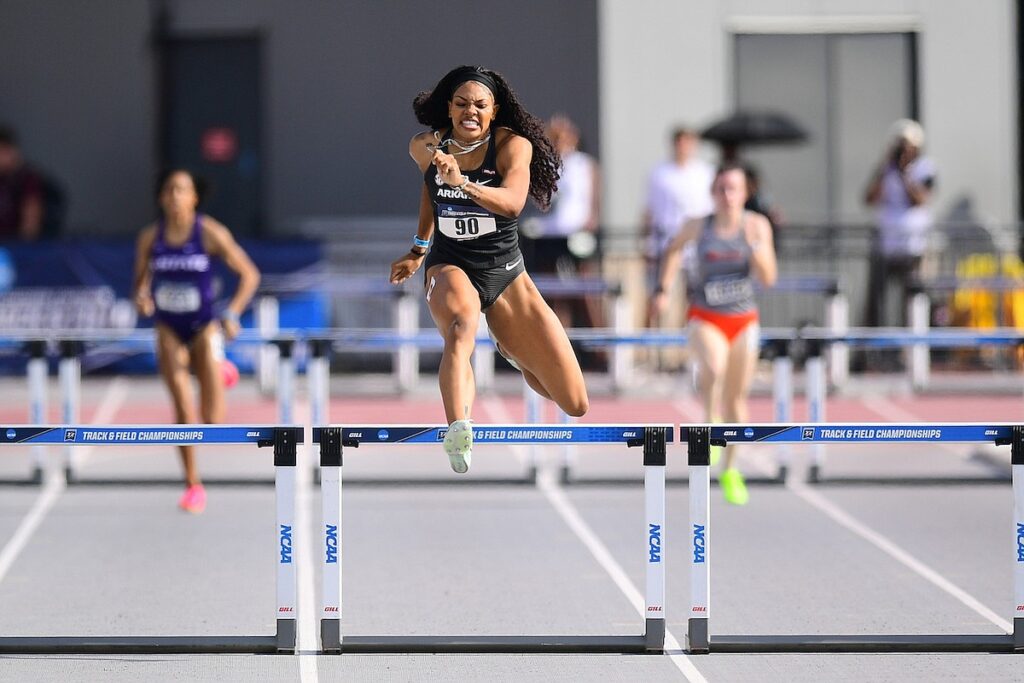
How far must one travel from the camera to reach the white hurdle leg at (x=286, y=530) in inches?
296

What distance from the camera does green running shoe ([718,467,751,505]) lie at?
1235 centimetres

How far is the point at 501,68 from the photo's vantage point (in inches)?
929

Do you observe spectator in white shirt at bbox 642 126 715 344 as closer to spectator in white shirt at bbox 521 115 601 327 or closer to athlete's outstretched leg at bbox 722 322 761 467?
spectator in white shirt at bbox 521 115 601 327

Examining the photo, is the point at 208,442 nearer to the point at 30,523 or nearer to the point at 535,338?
the point at 535,338

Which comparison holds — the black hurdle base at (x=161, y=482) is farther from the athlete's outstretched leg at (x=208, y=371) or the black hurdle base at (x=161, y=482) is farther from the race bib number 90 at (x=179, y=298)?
the race bib number 90 at (x=179, y=298)

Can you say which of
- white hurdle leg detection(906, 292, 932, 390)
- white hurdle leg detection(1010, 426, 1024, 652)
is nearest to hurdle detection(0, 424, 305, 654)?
white hurdle leg detection(1010, 426, 1024, 652)

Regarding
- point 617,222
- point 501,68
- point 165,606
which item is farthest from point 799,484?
point 501,68

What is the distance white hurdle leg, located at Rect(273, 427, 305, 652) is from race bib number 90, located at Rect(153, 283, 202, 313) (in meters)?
4.49

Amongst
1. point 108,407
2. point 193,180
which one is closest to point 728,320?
point 193,180

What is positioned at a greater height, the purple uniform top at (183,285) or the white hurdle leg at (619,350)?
the purple uniform top at (183,285)

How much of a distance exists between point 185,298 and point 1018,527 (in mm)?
Answer: 6233

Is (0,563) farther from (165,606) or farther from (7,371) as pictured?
(7,371)

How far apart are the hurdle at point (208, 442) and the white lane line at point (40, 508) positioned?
225 cm

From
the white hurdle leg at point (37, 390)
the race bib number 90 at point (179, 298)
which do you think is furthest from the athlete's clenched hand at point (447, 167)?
the white hurdle leg at point (37, 390)
